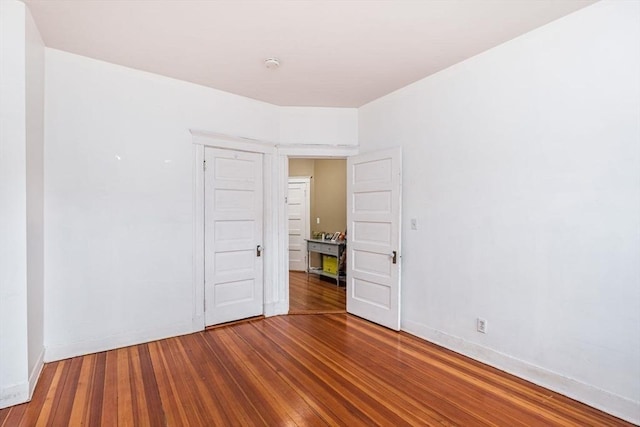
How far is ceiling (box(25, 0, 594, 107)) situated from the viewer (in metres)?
2.37

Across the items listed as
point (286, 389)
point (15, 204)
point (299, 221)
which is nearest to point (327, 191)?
point (299, 221)

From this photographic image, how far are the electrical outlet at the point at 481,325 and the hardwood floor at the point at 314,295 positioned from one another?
193 cm

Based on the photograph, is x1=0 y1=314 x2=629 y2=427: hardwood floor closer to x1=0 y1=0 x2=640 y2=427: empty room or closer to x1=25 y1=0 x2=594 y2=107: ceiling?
x1=0 y1=0 x2=640 y2=427: empty room

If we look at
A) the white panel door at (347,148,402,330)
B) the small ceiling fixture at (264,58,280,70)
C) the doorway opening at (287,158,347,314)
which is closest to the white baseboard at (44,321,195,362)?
the white panel door at (347,148,402,330)

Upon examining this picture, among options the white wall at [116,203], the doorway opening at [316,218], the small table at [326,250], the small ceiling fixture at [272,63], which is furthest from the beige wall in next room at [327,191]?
the small ceiling fixture at [272,63]

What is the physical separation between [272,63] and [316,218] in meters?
4.54

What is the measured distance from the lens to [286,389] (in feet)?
8.43

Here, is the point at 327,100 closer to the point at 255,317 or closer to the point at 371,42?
the point at 371,42

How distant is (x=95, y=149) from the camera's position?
10.4ft

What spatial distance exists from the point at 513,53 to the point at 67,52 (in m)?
4.02

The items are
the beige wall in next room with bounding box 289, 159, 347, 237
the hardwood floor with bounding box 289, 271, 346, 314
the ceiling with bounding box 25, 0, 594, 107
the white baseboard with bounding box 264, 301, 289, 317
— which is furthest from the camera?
the beige wall in next room with bounding box 289, 159, 347, 237

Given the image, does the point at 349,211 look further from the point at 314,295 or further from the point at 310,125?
the point at 314,295

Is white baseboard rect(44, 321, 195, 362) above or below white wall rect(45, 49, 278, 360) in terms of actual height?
below

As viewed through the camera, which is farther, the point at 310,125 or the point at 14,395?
the point at 310,125
